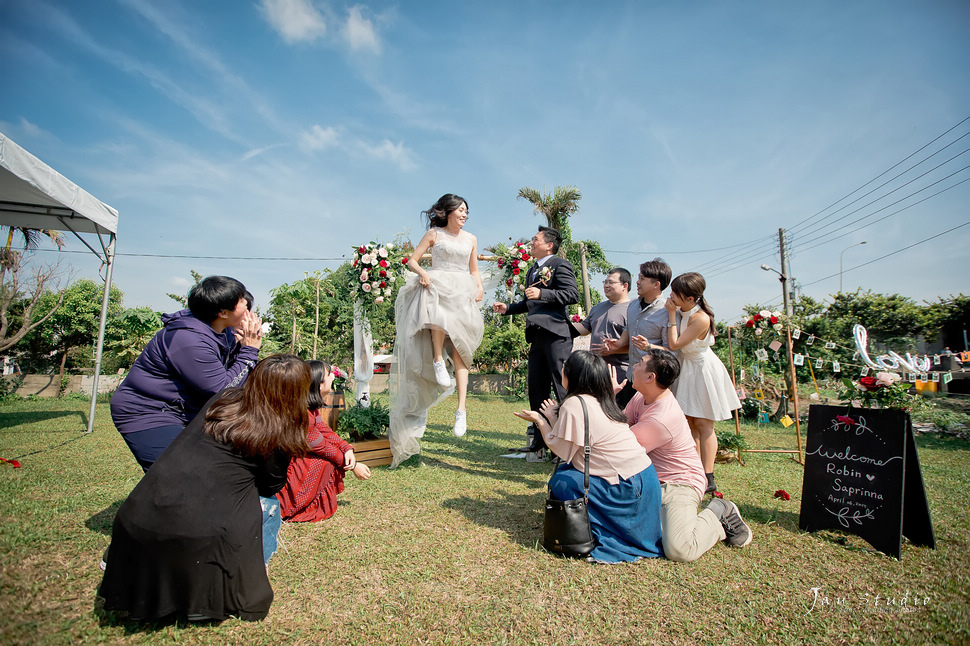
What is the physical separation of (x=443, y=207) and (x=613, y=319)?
2.16 m

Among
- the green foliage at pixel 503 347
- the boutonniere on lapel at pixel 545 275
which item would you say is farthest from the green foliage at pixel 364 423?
the green foliage at pixel 503 347

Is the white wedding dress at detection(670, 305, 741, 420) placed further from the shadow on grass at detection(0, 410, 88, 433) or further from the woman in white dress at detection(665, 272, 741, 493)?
the shadow on grass at detection(0, 410, 88, 433)

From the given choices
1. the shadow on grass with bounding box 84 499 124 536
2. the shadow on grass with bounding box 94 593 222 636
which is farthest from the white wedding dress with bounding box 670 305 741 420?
the shadow on grass with bounding box 84 499 124 536

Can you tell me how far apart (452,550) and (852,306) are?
99.4 feet

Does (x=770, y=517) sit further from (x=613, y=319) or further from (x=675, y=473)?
(x=613, y=319)

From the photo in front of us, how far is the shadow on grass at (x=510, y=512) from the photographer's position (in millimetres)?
3162

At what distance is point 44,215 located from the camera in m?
6.51

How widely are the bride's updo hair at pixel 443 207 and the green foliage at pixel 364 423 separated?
2171 millimetres

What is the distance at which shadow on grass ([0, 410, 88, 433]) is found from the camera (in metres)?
7.17

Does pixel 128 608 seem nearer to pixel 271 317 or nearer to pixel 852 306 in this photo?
pixel 271 317

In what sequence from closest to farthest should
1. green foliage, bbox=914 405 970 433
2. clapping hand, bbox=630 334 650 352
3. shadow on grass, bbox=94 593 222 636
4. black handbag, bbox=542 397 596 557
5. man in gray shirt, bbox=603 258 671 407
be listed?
1. shadow on grass, bbox=94 593 222 636
2. black handbag, bbox=542 397 596 557
3. clapping hand, bbox=630 334 650 352
4. man in gray shirt, bbox=603 258 671 407
5. green foliage, bbox=914 405 970 433

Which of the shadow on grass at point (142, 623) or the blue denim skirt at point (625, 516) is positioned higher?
the blue denim skirt at point (625, 516)

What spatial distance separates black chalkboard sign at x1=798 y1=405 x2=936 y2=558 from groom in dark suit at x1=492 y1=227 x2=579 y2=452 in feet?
7.22

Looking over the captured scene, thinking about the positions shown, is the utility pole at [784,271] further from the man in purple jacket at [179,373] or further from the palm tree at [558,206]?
the man in purple jacket at [179,373]
